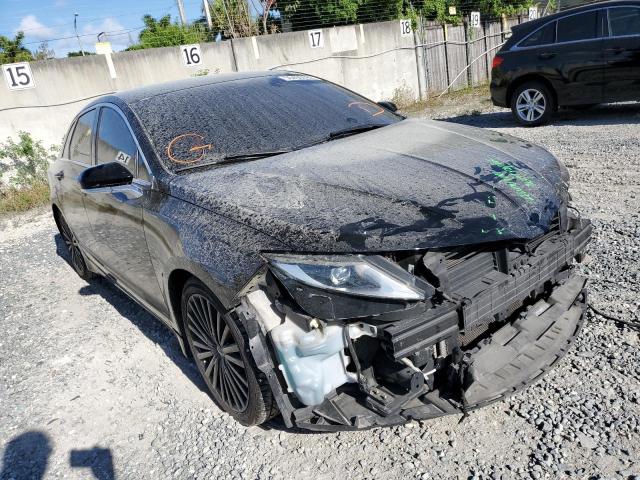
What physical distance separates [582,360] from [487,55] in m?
15.9

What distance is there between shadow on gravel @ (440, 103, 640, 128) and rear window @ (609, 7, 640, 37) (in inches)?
50.3

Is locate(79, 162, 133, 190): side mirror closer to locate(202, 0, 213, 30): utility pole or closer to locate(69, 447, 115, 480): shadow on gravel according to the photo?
locate(69, 447, 115, 480): shadow on gravel

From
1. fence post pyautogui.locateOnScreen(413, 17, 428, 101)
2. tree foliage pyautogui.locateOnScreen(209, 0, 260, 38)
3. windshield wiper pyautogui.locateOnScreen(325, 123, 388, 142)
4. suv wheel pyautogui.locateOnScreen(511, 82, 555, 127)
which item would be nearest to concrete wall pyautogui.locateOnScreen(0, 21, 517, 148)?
fence post pyautogui.locateOnScreen(413, 17, 428, 101)

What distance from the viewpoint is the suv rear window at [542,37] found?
817cm

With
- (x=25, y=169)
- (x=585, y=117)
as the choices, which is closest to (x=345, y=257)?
(x=585, y=117)

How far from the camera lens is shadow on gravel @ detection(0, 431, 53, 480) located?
2.62 m

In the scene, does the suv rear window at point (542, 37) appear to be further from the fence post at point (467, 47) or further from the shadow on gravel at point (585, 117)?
the fence post at point (467, 47)

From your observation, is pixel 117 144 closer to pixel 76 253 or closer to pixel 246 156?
pixel 246 156

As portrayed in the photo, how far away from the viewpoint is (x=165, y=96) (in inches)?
133

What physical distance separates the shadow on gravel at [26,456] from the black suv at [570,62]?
8.25m

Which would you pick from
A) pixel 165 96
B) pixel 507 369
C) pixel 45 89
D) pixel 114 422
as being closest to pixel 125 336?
pixel 114 422

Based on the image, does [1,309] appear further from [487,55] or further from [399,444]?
[487,55]

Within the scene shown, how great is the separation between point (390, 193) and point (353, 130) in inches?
47.5

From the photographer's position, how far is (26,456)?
276cm
